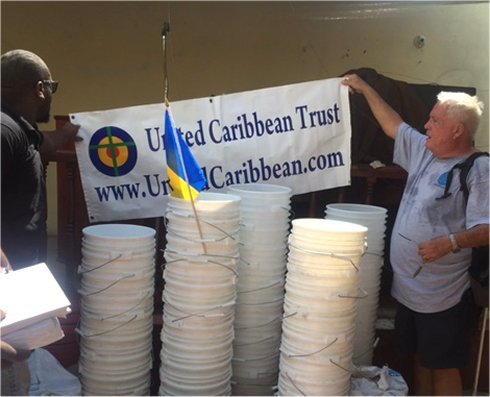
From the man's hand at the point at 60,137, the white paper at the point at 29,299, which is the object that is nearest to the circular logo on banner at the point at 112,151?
the man's hand at the point at 60,137

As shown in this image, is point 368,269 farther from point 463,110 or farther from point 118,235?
point 118,235

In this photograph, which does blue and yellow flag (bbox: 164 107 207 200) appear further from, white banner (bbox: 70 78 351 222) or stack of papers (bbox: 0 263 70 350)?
stack of papers (bbox: 0 263 70 350)

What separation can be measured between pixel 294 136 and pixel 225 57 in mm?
2649

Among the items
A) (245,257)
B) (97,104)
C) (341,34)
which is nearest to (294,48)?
(341,34)

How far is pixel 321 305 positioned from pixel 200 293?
640mm

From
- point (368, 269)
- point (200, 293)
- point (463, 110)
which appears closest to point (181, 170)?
point (200, 293)

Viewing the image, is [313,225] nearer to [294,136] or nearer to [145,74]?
[294,136]

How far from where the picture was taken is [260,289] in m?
3.30

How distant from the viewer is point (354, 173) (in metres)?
3.83

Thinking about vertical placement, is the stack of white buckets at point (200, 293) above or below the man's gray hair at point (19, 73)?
below

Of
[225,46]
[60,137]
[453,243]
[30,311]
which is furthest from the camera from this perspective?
[225,46]

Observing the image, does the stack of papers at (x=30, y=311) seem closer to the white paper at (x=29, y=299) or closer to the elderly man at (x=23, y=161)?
the white paper at (x=29, y=299)

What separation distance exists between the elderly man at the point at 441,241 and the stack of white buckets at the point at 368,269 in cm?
16

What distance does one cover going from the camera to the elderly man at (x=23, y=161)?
2.84m
